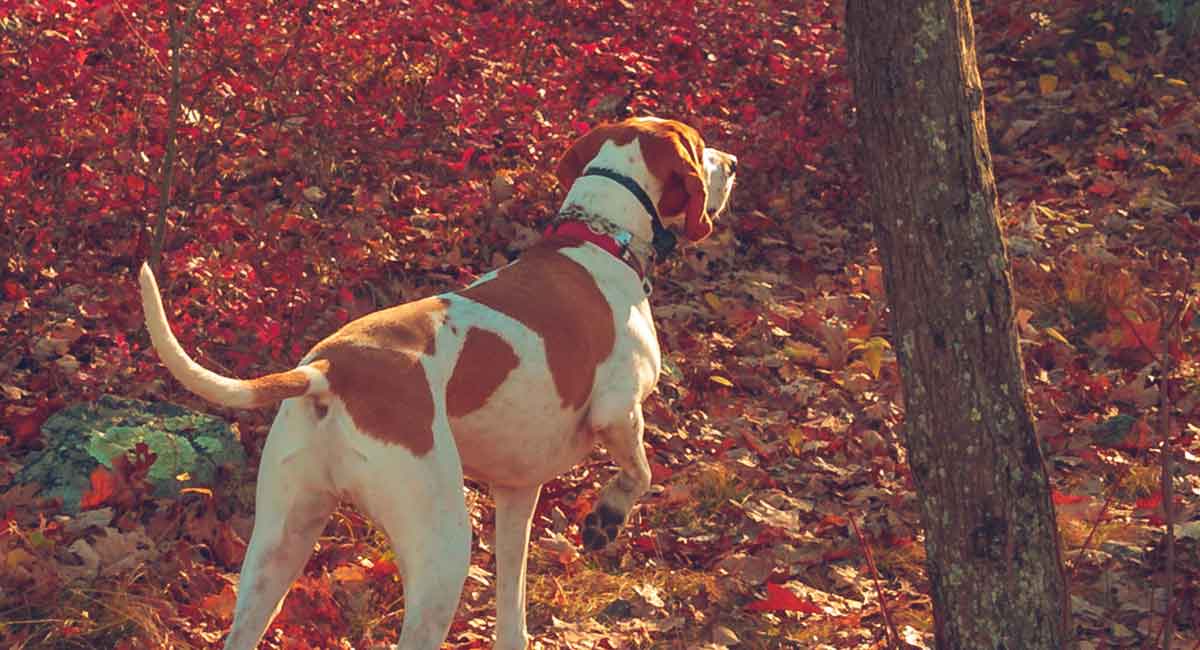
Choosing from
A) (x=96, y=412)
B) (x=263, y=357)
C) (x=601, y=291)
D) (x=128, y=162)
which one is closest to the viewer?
(x=601, y=291)

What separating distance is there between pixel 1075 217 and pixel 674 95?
2.96 m

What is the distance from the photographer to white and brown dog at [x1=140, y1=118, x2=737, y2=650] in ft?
12.8

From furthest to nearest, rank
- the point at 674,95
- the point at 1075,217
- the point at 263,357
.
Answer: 1. the point at 674,95
2. the point at 1075,217
3. the point at 263,357

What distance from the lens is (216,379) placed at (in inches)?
149

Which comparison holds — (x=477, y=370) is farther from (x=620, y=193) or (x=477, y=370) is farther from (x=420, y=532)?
(x=620, y=193)

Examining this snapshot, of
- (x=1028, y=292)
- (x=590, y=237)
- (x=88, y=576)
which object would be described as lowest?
(x=88, y=576)

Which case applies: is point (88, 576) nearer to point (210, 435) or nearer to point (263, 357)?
point (210, 435)

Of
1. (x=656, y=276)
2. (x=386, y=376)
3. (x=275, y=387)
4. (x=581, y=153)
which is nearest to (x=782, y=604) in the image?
(x=581, y=153)

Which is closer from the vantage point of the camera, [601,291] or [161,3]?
[601,291]

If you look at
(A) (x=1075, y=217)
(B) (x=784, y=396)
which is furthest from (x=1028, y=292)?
(B) (x=784, y=396)

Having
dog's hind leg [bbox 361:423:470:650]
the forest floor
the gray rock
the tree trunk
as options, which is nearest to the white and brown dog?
dog's hind leg [bbox 361:423:470:650]

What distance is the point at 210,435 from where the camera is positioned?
610cm

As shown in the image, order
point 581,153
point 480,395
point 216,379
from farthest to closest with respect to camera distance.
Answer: point 581,153, point 480,395, point 216,379

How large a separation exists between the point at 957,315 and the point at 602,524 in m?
1.81
